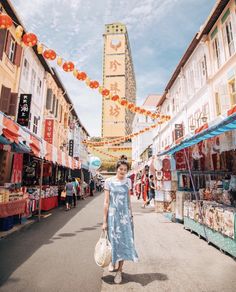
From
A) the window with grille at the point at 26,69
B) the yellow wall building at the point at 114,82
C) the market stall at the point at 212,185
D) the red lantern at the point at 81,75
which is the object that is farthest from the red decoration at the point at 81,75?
the yellow wall building at the point at 114,82

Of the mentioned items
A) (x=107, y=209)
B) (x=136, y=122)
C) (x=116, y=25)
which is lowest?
(x=107, y=209)

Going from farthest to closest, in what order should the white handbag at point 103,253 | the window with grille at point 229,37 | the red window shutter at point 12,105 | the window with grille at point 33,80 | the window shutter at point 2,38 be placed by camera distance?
the window with grille at point 33,80, the red window shutter at point 12,105, the window shutter at point 2,38, the window with grille at point 229,37, the white handbag at point 103,253

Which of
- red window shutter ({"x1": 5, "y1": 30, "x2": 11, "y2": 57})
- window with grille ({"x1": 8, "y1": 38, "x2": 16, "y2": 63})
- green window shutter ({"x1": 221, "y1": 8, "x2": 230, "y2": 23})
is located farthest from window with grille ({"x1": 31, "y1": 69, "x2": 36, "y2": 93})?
green window shutter ({"x1": 221, "y1": 8, "x2": 230, "y2": 23})

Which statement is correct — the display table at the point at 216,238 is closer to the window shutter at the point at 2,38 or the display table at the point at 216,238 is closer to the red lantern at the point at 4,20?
the red lantern at the point at 4,20

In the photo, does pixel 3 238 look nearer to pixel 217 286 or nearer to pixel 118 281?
pixel 118 281

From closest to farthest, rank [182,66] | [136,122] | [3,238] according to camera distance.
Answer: [3,238], [182,66], [136,122]

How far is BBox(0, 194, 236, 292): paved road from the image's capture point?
329 cm

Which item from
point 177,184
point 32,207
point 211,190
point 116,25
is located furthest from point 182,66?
point 116,25

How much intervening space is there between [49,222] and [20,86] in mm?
9881

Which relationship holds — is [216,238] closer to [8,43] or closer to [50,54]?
[50,54]

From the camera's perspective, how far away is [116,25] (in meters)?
50.6

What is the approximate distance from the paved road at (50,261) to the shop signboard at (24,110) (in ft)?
25.4

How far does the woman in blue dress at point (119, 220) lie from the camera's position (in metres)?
3.49

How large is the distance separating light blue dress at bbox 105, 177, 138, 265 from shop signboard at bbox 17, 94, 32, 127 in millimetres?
11178
